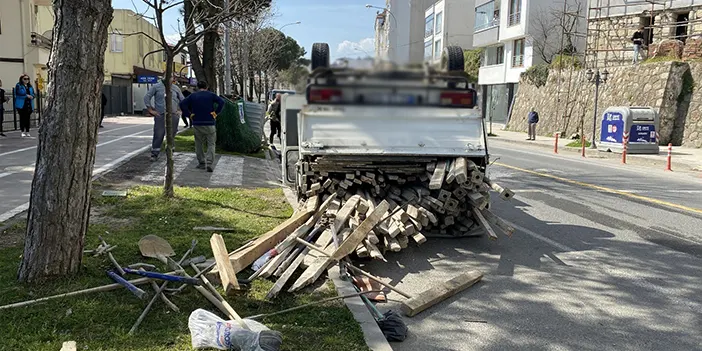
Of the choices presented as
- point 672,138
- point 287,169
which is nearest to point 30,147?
point 287,169

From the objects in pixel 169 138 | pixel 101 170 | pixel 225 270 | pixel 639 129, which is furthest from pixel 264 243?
pixel 639 129

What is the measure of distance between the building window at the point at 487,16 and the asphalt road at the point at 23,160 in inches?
1225

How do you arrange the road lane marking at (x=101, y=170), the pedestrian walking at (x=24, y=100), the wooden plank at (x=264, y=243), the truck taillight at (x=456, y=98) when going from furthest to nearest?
the pedestrian walking at (x=24, y=100), the road lane marking at (x=101, y=170), the wooden plank at (x=264, y=243), the truck taillight at (x=456, y=98)

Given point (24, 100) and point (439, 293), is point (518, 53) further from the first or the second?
point (439, 293)

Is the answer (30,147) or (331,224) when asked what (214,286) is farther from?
(30,147)

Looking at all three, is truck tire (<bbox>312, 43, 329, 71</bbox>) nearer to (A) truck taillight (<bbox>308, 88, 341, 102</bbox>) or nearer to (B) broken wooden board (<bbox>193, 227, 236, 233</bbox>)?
(A) truck taillight (<bbox>308, 88, 341, 102</bbox>)

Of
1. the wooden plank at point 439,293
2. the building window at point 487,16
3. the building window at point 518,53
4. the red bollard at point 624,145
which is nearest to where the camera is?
the wooden plank at point 439,293

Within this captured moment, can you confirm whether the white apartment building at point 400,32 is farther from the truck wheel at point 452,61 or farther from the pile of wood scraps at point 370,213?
the pile of wood scraps at point 370,213

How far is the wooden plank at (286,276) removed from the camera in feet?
15.8

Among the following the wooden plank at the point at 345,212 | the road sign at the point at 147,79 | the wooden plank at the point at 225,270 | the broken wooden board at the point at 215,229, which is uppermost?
the road sign at the point at 147,79

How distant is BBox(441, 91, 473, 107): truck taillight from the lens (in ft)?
8.00

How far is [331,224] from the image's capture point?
6.30 metres

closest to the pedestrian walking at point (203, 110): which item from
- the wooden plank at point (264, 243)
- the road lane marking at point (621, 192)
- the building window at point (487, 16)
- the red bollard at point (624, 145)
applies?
the wooden plank at point (264, 243)

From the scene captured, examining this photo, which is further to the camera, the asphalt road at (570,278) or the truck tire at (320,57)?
the asphalt road at (570,278)
